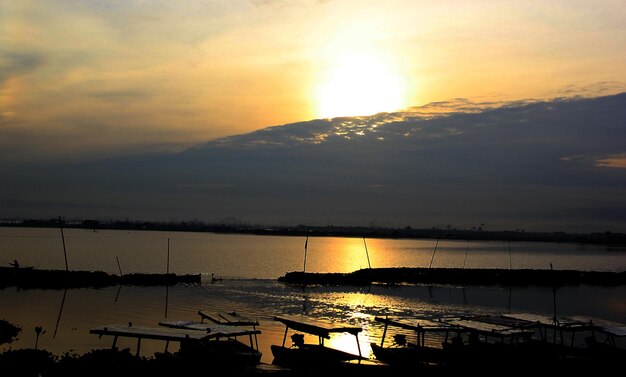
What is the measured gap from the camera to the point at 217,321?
73.8 ft

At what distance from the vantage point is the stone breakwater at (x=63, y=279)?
4959 cm

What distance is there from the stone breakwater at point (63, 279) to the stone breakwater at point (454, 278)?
14.3 m

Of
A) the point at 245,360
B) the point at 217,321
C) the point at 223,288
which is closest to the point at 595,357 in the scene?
the point at 245,360

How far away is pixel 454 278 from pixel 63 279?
40484 millimetres

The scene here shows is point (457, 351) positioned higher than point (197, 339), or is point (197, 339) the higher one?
point (197, 339)

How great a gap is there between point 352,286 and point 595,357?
40152 mm

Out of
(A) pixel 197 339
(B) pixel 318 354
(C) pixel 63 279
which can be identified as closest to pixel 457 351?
(B) pixel 318 354

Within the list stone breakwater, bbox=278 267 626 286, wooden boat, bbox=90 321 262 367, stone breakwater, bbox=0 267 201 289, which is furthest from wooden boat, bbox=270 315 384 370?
stone breakwater, bbox=278 267 626 286

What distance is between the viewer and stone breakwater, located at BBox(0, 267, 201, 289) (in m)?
49.6

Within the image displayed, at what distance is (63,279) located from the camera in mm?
50875

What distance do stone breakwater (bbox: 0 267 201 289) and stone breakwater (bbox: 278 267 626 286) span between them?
1434 centimetres

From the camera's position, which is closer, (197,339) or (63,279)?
(197,339)

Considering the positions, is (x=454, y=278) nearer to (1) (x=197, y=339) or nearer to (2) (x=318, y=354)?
(2) (x=318, y=354)

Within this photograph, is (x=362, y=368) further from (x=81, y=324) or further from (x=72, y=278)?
(x=72, y=278)
